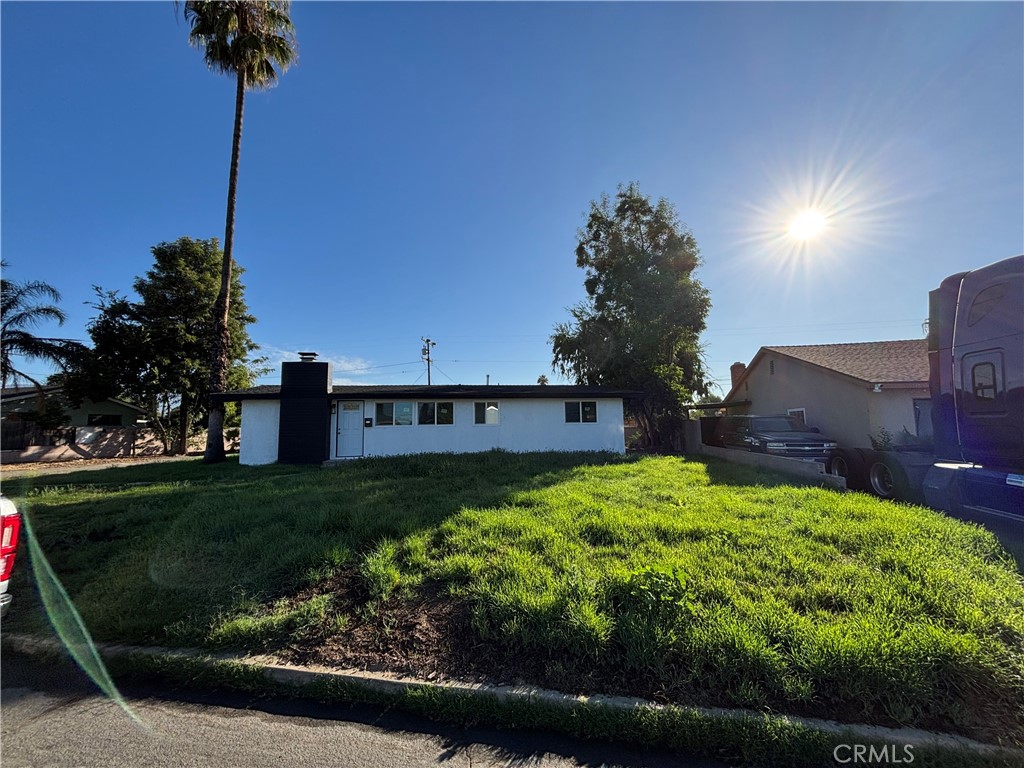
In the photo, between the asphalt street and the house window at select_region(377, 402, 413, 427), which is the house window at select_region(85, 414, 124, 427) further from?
the asphalt street

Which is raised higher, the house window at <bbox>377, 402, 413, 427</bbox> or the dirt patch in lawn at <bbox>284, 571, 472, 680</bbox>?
the house window at <bbox>377, 402, 413, 427</bbox>

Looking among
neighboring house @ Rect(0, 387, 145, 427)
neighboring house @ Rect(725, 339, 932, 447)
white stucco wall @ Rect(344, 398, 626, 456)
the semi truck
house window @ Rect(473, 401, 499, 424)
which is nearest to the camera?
the semi truck

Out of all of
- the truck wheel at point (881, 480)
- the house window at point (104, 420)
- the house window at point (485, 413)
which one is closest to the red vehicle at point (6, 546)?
the truck wheel at point (881, 480)

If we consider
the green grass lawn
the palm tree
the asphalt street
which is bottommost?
the asphalt street

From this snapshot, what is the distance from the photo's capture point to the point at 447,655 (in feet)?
9.73

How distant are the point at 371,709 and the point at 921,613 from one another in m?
3.97

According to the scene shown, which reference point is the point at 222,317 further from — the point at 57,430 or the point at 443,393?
Answer: the point at 57,430

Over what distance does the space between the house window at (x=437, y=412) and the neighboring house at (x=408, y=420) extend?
0.11ft

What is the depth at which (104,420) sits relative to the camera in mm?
23406

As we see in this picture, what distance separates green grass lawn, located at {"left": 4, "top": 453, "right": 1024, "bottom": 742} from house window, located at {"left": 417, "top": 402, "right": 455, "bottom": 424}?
7.76m

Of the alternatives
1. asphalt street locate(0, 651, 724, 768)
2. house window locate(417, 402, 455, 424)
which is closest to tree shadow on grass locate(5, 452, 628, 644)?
asphalt street locate(0, 651, 724, 768)

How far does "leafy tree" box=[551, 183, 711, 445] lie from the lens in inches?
730

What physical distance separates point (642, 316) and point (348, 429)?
43.1 feet

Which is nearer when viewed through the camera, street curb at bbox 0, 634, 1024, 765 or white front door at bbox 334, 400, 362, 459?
street curb at bbox 0, 634, 1024, 765
